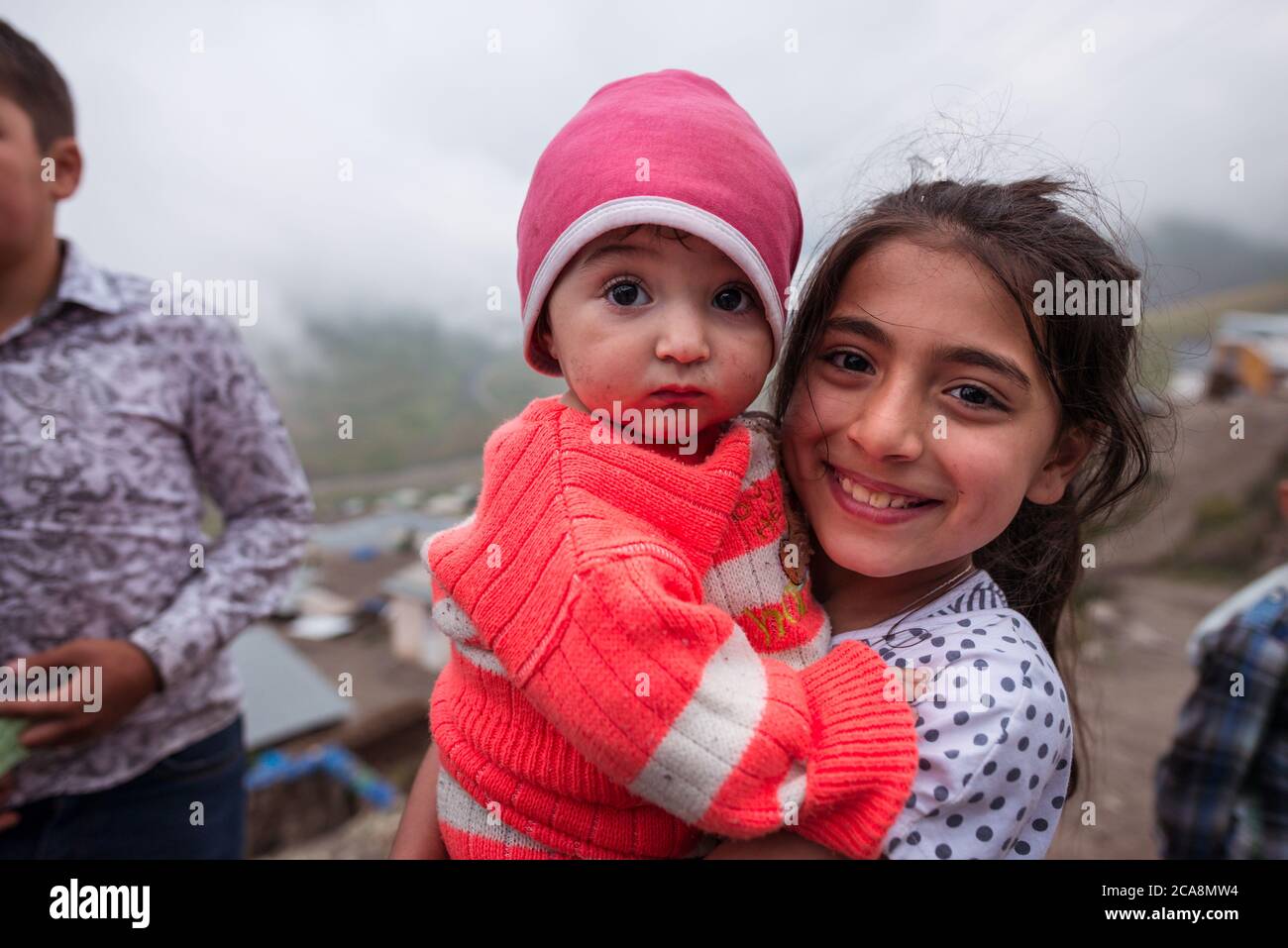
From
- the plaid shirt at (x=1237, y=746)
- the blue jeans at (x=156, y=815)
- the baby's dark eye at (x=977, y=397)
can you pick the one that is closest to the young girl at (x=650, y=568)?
the baby's dark eye at (x=977, y=397)

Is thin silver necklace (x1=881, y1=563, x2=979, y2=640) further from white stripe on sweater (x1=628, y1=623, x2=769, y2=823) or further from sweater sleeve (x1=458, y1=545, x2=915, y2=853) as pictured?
white stripe on sweater (x1=628, y1=623, x2=769, y2=823)

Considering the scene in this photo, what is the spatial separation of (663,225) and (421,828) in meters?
1.16

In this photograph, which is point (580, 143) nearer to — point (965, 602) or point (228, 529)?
point (965, 602)

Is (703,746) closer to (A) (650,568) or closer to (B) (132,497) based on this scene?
(A) (650,568)

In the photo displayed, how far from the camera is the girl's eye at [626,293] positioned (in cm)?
127

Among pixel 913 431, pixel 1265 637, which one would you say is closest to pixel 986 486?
pixel 913 431

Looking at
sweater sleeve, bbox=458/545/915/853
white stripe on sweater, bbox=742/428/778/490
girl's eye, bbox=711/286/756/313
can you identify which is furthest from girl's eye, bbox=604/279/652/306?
sweater sleeve, bbox=458/545/915/853

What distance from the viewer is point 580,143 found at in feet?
4.30

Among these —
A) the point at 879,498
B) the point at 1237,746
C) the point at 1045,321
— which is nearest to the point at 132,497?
the point at 879,498

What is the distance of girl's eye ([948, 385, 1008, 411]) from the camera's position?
1228 millimetres

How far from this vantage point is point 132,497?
6.36 ft

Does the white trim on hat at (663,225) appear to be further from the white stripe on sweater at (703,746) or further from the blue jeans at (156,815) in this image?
the blue jeans at (156,815)

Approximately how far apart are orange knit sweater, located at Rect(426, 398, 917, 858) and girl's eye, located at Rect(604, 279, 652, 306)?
0.19 m

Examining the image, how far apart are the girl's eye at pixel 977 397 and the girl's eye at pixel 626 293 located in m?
0.50
